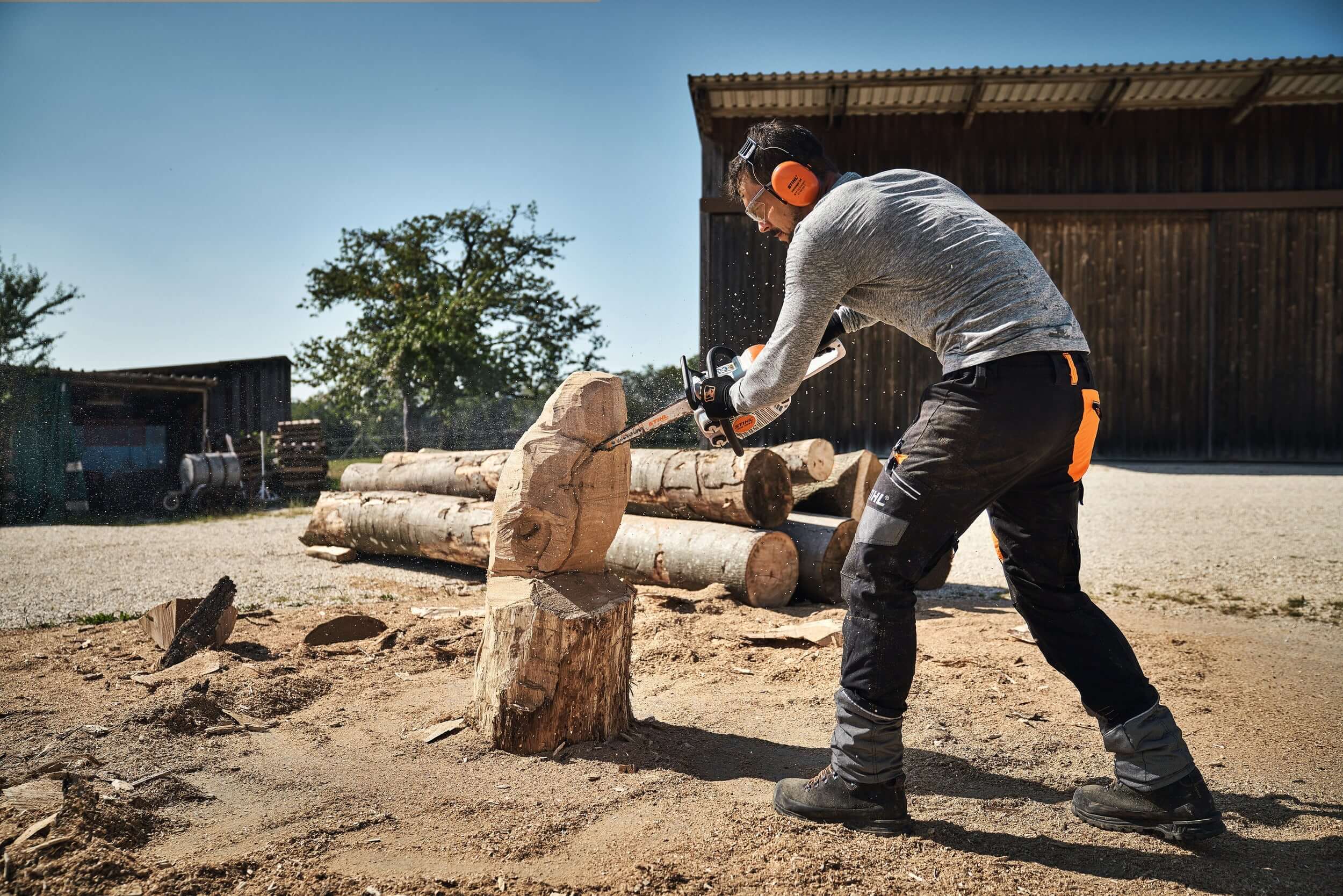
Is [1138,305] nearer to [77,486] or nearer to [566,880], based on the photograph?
[566,880]

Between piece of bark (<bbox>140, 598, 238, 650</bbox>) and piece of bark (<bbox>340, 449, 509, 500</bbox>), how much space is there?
8.30 ft

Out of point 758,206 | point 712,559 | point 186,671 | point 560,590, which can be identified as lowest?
point 186,671

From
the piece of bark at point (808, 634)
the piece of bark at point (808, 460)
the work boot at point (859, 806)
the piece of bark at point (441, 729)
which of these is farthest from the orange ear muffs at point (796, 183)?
the piece of bark at point (808, 460)

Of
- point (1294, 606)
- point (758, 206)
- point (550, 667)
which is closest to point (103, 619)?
point (550, 667)

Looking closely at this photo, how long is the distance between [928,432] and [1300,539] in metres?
7.12

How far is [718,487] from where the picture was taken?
567 cm

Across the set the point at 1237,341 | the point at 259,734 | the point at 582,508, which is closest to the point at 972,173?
the point at 1237,341

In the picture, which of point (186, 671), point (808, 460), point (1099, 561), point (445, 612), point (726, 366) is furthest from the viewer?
point (1099, 561)

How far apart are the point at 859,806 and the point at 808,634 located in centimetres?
216

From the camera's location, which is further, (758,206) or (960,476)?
(758,206)

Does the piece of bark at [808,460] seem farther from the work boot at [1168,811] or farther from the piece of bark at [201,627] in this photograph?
the work boot at [1168,811]

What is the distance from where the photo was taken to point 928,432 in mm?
2201

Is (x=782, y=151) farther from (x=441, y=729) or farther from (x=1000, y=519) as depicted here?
(x=441, y=729)

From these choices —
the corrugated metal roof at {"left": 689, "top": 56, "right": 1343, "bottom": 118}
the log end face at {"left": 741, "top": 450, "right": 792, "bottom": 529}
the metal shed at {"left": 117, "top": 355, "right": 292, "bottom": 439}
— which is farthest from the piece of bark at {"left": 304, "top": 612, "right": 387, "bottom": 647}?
the metal shed at {"left": 117, "top": 355, "right": 292, "bottom": 439}
